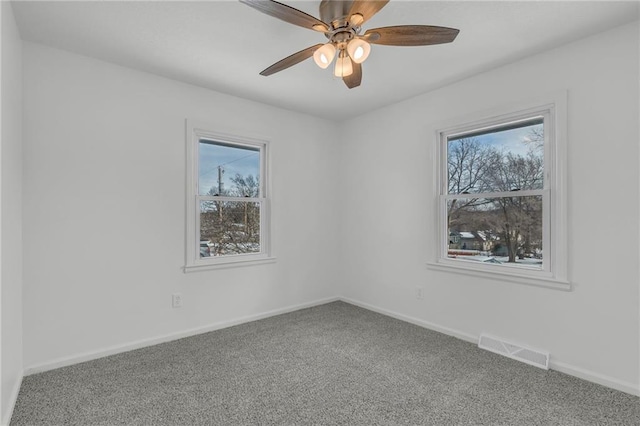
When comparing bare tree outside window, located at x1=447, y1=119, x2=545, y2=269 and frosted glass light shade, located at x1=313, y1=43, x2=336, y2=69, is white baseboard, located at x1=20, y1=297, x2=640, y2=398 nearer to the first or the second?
bare tree outside window, located at x1=447, y1=119, x2=545, y2=269

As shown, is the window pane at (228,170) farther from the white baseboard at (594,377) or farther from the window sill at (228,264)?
the white baseboard at (594,377)

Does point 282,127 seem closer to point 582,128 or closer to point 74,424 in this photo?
point 582,128

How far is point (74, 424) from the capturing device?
1930mm

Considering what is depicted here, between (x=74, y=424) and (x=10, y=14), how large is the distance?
8.26ft

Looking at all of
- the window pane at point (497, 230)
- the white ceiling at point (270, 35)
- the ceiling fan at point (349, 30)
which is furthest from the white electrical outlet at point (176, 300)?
the window pane at point (497, 230)

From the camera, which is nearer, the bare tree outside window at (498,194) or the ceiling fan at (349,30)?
the ceiling fan at (349,30)

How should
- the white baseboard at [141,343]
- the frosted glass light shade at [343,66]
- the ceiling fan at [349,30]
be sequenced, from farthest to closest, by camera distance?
the white baseboard at [141,343]
the frosted glass light shade at [343,66]
the ceiling fan at [349,30]

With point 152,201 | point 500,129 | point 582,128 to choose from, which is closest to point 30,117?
point 152,201

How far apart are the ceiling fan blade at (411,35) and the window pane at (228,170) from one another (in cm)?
224

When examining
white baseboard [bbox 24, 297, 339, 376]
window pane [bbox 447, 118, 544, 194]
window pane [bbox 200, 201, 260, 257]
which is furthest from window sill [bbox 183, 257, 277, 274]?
window pane [bbox 447, 118, 544, 194]

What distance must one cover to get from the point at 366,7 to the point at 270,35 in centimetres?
94

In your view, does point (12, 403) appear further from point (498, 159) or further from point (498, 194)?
point (498, 159)

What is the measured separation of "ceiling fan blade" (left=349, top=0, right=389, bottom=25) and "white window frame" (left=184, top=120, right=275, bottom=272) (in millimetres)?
2135

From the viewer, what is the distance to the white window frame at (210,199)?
329 centimetres
